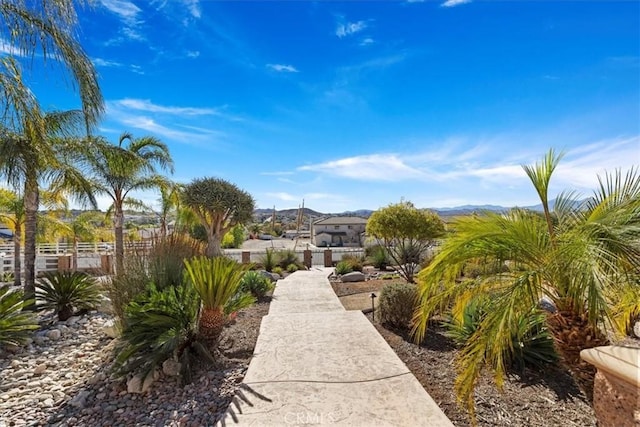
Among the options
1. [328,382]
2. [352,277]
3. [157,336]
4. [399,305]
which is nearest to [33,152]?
[157,336]

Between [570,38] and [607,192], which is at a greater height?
[570,38]

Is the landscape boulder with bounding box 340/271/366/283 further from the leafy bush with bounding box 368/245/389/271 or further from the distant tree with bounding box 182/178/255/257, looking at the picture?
the distant tree with bounding box 182/178/255/257

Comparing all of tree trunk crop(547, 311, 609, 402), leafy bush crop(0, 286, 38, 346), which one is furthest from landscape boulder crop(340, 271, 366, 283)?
tree trunk crop(547, 311, 609, 402)

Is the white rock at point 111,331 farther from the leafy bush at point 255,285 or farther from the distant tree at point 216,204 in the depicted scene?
the distant tree at point 216,204

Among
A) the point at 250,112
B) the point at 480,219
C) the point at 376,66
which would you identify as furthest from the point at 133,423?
the point at 250,112

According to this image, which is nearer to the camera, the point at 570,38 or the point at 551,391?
the point at 551,391

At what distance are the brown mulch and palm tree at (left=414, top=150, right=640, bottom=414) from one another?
1.11 feet

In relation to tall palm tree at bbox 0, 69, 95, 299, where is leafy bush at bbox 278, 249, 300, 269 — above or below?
below

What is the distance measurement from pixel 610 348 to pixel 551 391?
5.65ft

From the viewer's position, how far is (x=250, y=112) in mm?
13773

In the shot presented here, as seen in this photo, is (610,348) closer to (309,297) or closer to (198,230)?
(309,297)

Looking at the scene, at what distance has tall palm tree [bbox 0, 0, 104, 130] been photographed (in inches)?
193

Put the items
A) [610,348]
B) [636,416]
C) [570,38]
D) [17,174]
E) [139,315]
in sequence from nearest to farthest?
[636,416] → [610,348] → [139,315] → [570,38] → [17,174]

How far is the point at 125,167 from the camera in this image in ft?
44.5
